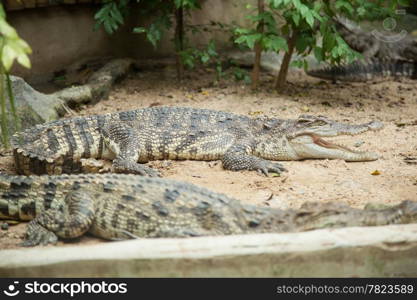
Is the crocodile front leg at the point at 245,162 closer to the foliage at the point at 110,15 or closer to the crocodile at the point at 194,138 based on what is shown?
the crocodile at the point at 194,138

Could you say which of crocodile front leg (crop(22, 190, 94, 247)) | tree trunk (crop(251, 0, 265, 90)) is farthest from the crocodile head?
crocodile front leg (crop(22, 190, 94, 247))

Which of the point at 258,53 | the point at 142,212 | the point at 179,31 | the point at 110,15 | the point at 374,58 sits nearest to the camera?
the point at 142,212

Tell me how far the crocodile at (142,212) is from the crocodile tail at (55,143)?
2.63 ft

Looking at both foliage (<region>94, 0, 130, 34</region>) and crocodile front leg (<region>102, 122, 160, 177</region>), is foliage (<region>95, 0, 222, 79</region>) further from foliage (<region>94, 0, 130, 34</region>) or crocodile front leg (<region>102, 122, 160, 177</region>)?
crocodile front leg (<region>102, 122, 160, 177</region>)

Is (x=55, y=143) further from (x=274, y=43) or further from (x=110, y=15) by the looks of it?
(x=274, y=43)

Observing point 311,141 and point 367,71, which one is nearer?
point 311,141

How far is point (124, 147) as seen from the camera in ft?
16.8

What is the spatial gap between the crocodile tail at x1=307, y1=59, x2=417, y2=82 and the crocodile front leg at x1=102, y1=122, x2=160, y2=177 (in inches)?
160

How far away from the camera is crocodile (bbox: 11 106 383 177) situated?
512 centimetres

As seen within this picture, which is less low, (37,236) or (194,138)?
(37,236)

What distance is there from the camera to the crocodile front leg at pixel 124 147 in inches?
191

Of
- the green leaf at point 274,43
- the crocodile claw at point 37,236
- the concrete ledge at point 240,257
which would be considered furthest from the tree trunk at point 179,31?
the concrete ledge at point 240,257

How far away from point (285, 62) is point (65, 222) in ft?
14.9
